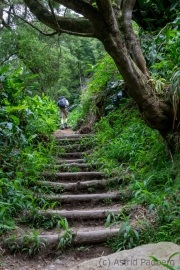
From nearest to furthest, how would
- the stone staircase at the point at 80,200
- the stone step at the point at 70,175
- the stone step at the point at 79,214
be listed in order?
1. the stone staircase at the point at 80,200
2. the stone step at the point at 79,214
3. the stone step at the point at 70,175

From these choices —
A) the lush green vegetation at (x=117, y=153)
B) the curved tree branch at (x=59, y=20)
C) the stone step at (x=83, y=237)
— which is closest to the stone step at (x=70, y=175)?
the lush green vegetation at (x=117, y=153)

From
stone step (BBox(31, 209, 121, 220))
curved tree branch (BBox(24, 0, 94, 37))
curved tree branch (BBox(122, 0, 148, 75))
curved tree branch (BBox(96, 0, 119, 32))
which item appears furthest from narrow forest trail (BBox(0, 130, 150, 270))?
curved tree branch (BBox(24, 0, 94, 37))

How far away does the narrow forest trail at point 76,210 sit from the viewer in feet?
8.99

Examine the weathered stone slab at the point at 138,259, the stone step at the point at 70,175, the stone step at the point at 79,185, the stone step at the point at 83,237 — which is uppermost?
the stone step at the point at 70,175

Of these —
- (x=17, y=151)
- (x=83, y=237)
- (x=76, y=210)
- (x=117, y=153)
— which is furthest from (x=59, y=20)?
(x=83, y=237)

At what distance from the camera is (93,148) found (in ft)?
19.0

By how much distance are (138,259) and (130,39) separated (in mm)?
2913

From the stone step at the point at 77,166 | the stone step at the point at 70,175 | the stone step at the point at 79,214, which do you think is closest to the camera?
the stone step at the point at 79,214

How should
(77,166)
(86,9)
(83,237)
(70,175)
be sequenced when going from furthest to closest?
(77,166)
(70,175)
(86,9)
(83,237)

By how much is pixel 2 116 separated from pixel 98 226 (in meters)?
2.28

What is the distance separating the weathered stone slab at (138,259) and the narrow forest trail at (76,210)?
53 cm

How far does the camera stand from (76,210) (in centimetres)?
350

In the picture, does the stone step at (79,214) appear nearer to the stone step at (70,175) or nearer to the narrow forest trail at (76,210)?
the narrow forest trail at (76,210)

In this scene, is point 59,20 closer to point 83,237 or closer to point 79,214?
point 79,214
